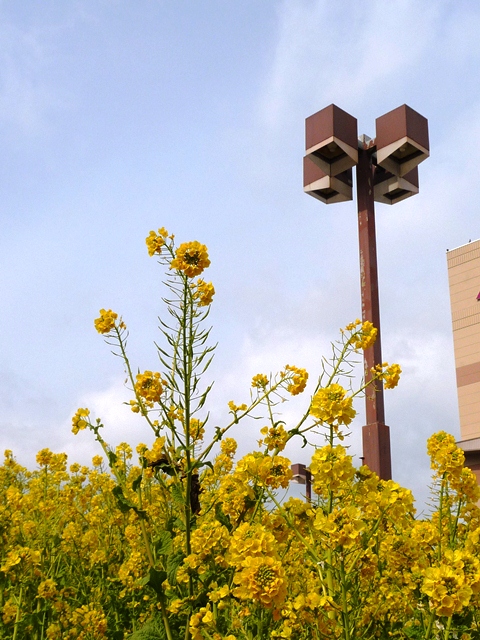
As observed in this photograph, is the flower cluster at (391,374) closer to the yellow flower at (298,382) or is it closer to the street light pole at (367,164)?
the yellow flower at (298,382)

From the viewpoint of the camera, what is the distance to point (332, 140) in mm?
9531

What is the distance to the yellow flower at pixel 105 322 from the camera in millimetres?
3307

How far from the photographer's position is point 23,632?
140 inches

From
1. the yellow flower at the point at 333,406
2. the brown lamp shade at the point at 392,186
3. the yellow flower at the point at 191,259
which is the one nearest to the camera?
the yellow flower at the point at 333,406

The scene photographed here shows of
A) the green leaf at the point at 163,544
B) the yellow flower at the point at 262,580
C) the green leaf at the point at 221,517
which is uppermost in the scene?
the green leaf at the point at 221,517

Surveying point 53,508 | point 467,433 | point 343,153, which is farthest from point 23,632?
point 467,433

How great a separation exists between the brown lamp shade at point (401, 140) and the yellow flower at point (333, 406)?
8014mm

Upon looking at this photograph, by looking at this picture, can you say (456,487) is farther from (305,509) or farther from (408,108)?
(408,108)

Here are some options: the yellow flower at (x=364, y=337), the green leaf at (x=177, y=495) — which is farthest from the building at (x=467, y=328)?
the green leaf at (x=177, y=495)

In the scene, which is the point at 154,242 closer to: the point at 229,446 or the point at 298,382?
the point at 298,382

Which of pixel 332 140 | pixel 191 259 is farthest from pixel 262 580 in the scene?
Answer: pixel 332 140

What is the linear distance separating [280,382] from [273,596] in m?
1.51

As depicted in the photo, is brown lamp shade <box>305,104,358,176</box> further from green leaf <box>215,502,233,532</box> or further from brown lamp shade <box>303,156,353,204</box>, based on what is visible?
green leaf <box>215,502,233,532</box>

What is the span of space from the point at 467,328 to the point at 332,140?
25.6m
